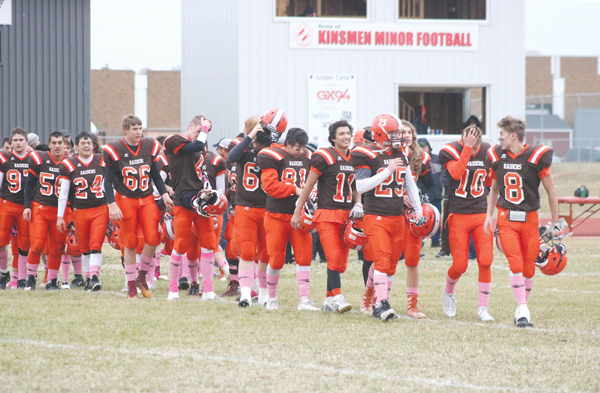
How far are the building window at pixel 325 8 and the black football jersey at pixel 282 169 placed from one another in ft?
37.1

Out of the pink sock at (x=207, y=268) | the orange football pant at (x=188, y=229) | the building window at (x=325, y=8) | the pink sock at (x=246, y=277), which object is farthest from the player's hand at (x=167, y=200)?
the building window at (x=325, y=8)

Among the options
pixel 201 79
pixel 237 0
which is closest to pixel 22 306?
pixel 237 0

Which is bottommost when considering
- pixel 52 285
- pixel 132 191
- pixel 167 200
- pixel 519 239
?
pixel 52 285

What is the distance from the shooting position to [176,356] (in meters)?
5.35

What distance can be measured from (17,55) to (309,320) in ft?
45.3

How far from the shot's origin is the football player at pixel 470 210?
7152 mm

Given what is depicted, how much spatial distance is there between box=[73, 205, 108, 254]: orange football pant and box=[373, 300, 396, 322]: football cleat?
3781 millimetres

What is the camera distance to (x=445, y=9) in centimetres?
1933

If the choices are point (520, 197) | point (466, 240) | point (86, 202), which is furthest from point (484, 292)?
point (86, 202)

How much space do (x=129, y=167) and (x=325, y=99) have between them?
33.8ft

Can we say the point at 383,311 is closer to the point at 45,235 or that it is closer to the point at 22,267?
the point at 45,235

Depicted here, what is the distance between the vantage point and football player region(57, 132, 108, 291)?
358 inches

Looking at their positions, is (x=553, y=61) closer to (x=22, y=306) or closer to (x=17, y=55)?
(x=17, y=55)

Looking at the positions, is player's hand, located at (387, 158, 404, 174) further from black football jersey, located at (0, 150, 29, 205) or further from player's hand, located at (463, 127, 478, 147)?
black football jersey, located at (0, 150, 29, 205)
